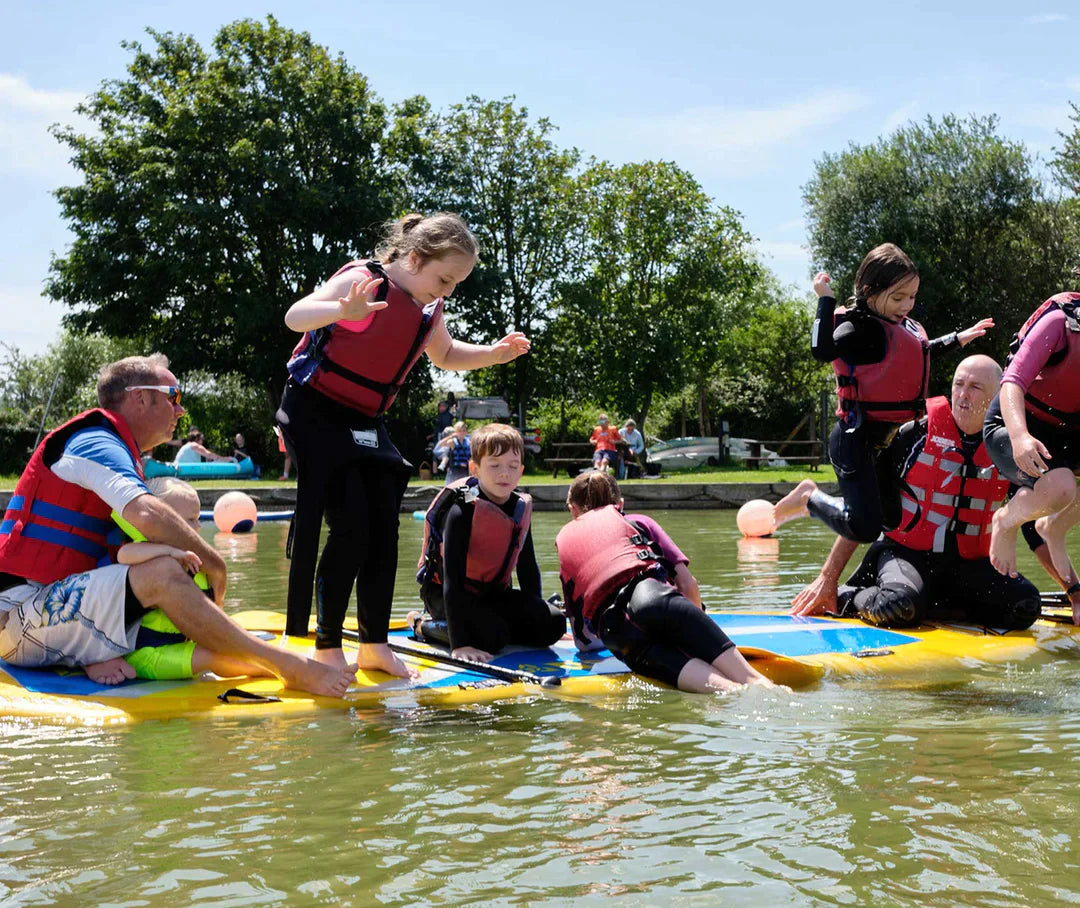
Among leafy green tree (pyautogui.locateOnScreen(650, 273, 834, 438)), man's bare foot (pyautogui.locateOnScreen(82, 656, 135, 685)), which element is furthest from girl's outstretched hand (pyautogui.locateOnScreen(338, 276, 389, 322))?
leafy green tree (pyautogui.locateOnScreen(650, 273, 834, 438))

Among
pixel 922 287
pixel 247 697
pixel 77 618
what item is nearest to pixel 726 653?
pixel 247 697

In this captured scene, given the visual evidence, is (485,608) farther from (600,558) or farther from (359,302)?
(359,302)

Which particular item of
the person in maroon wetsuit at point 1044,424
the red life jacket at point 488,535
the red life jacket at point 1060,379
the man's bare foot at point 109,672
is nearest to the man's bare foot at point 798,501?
the person in maroon wetsuit at point 1044,424

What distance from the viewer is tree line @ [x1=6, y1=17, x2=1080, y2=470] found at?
98.1 feet

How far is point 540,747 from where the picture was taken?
3.85 m

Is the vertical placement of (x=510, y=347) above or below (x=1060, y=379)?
above

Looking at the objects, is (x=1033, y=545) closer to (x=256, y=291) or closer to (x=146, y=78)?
(x=256, y=291)

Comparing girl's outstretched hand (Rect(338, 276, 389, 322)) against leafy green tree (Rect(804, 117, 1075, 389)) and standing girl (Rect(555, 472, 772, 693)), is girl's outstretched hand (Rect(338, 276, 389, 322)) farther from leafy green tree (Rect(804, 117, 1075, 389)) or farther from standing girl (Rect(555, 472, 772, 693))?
leafy green tree (Rect(804, 117, 1075, 389))

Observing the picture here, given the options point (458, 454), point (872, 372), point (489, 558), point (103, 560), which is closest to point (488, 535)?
point (489, 558)

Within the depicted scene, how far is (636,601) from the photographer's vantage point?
4719 mm

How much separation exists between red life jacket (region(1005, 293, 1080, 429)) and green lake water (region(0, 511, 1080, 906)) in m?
1.47

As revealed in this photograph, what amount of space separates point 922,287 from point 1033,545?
2810cm

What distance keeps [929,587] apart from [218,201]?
27280 millimetres

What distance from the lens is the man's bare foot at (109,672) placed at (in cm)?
450
